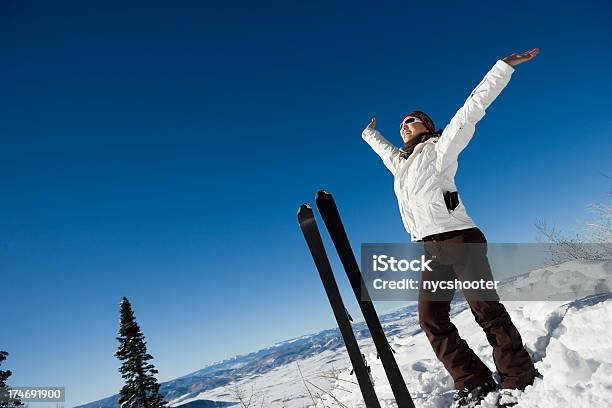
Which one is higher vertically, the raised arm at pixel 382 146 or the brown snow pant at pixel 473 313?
the raised arm at pixel 382 146

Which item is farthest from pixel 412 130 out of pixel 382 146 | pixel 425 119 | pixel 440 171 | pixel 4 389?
pixel 4 389

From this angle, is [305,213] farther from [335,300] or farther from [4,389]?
[4,389]

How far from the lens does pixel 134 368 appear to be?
1994 centimetres

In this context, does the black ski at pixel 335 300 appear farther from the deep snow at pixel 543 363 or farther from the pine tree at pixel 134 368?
the pine tree at pixel 134 368

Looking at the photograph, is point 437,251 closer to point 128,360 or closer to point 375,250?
point 375,250

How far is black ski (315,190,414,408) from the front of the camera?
297 centimetres

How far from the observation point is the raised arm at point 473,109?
9.37ft

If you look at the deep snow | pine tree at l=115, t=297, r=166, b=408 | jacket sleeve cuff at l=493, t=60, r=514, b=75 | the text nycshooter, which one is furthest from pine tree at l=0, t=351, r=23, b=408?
jacket sleeve cuff at l=493, t=60, r=514, b=75

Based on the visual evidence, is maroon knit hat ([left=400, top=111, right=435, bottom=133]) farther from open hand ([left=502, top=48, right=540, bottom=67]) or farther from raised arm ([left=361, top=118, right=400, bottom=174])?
open hand ([left=502, top=48, right=540, bottom=67])

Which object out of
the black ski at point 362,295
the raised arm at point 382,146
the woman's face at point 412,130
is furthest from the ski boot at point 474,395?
the woman's face at point 412,130

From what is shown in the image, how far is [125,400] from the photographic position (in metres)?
19.6

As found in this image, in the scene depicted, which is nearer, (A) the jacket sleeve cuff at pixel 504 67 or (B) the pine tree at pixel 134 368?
(A) the jacket sleeve cuff at pixel 504 67

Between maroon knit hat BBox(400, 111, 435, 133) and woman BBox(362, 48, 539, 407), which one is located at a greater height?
maroon knit hat BBox(400, 111, 435, 133)

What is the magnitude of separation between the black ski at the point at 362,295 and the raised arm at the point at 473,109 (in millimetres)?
1094
